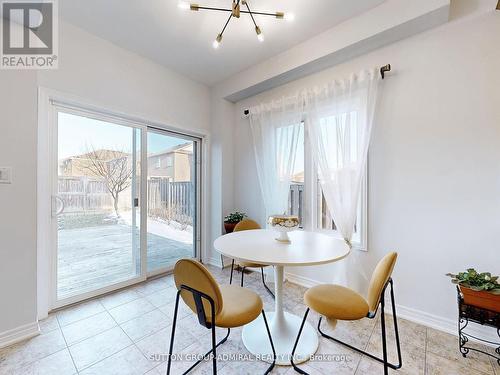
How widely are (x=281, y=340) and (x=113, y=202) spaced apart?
7.38 feet

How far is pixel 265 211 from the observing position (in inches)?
118

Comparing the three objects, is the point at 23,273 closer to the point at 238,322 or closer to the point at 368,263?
the point at 238,322

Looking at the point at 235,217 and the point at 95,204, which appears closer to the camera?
the point at 95,204

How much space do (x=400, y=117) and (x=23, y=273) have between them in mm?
3465

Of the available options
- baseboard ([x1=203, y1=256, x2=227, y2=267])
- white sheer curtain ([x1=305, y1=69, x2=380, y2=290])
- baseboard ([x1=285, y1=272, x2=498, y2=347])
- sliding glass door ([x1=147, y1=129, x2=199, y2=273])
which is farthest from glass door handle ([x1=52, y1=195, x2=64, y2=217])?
baseboard ([x1=285, y1=272, x2=498, y2=347])

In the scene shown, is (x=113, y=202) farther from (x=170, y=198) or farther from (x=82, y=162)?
(x=170, y=198)

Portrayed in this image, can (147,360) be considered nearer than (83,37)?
Yes

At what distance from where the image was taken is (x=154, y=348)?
162 cm

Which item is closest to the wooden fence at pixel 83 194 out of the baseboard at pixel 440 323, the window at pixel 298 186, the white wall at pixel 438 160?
the window at pixel 298 186

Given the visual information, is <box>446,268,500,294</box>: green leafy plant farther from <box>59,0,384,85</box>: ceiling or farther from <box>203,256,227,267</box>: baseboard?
<box>203,256,227,267</box>: baseboard

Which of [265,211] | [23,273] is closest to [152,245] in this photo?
[23,273]

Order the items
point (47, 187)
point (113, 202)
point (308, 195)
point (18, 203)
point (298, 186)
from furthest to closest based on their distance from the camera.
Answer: point (298, 186) < point (308, 195) < point (113, 202) < point (47, 187) < point (18, 203)

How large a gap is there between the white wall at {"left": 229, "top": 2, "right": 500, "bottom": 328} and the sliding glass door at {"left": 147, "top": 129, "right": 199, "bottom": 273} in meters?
2.40

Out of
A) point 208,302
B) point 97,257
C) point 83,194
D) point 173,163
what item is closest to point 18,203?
point 83,194
